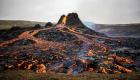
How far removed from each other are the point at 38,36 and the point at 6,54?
6.65 metres

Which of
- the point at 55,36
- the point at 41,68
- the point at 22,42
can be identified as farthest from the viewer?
the point at 55,36

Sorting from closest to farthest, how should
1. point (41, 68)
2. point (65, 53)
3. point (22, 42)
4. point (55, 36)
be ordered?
point (41, 68) → point (65, 53) → point (22, 42) → point (55, 36)

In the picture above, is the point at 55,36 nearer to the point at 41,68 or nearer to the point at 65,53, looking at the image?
the point at 65,53

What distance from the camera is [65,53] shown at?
16969 millimetres

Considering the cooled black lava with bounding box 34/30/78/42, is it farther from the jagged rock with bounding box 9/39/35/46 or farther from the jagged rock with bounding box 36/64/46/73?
the jagged rock with bounding box 36/64/46/73

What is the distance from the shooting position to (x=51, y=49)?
18.0 m

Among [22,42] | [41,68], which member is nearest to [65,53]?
[41,68]

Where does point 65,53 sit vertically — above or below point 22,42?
below

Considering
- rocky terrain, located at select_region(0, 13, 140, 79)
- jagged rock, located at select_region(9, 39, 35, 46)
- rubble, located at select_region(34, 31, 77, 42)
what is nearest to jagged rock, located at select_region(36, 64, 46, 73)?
rocky terrain, located at select_region(0, 13, 140, 79)

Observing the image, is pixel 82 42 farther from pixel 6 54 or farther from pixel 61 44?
pixel 6 54

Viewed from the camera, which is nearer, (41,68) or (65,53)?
(41,68)

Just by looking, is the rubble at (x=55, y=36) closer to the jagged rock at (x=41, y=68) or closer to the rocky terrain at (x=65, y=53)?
the rocky terrain at (x=65, y=53)

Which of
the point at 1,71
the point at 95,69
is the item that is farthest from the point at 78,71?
the point at 1,71

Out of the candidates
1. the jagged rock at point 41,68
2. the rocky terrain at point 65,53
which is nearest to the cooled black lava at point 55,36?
the rocky terrain at point 65,53
